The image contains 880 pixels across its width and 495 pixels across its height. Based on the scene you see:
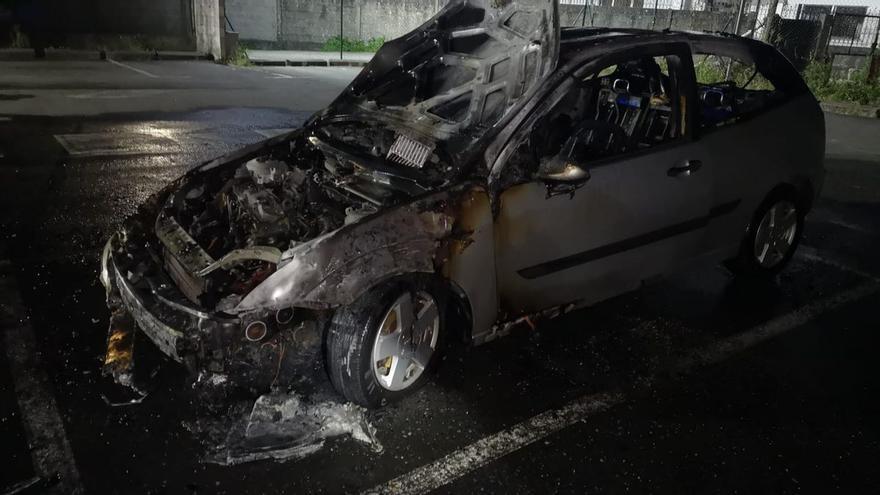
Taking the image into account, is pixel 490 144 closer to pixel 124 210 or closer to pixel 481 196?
pixel 481 196

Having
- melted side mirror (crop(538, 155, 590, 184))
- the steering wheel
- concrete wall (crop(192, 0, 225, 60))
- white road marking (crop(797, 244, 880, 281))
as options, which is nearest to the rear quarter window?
the steering wheel

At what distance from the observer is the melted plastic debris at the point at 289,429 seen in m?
2.72

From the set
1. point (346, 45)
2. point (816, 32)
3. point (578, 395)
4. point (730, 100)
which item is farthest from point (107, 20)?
point (816, 32)

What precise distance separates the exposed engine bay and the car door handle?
4.63 feet

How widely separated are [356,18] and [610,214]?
66.0ft

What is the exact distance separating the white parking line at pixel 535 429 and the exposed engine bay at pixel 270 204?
3.50 feet

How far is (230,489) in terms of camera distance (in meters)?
2.52

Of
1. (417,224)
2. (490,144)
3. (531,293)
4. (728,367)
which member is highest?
(490,144)

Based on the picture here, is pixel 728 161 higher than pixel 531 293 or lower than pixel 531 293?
higher

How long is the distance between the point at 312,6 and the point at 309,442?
2020 centimetres

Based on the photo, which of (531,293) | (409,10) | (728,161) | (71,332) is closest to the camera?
(531,293)

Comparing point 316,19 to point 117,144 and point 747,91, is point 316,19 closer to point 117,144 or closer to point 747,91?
point 117,144

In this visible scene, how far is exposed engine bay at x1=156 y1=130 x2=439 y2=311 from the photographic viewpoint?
9.43ft

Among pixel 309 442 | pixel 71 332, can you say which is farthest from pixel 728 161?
pixel 71 332
